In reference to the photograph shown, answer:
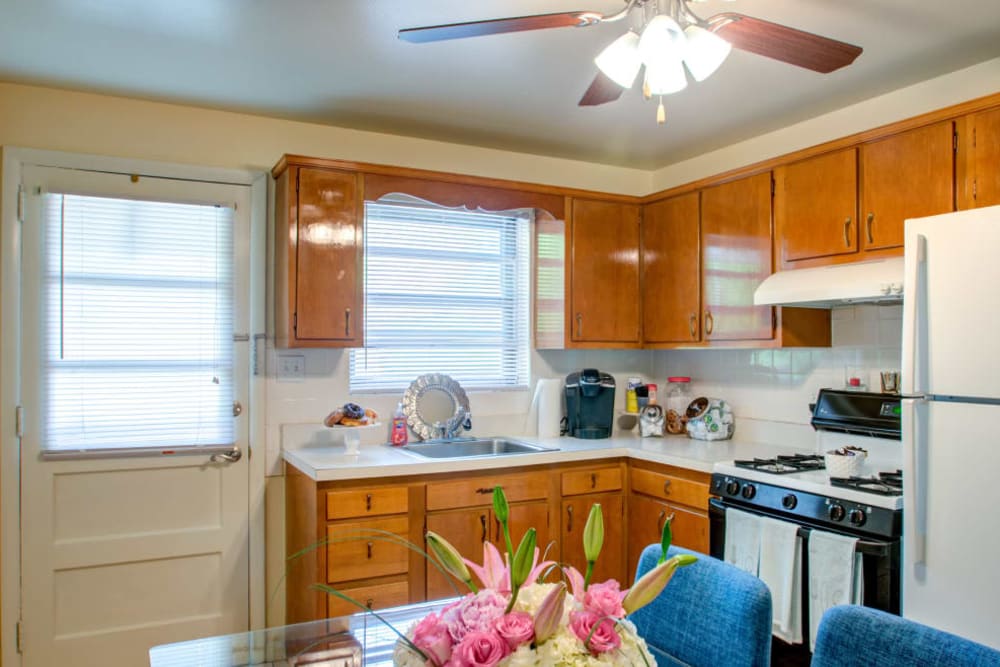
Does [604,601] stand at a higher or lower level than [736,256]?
lower

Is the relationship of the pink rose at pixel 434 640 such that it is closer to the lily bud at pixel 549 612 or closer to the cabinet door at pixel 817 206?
the lily bud at pixel 549 612

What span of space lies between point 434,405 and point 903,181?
2.21m

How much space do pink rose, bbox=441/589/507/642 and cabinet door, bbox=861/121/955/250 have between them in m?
2.28

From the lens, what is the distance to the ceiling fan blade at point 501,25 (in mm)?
1688

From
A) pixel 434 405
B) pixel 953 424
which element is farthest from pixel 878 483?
pixel 434 405

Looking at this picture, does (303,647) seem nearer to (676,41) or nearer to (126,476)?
→ (676,41)

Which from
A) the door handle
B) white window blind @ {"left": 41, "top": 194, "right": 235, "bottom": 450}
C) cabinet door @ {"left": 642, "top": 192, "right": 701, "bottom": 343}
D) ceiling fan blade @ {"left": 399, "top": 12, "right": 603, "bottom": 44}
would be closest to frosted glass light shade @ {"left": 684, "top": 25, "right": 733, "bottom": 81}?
ceiling fan blade @ {"left": 399, "top": 12, "right": 603, "bottom": 44}

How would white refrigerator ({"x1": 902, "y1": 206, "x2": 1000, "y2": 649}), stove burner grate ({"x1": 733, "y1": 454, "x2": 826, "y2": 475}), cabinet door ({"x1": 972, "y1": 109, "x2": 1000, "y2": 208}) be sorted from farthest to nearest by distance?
stove burner grate ({"x1": 733, "y1": 454, "x2": 826, "y2": 475}), cabinet door ({"x1": 972, "y1": 109, "x2": 1000, "y2": 208}), white refrigerator ({"x1": 902, "y1": 206, "x2": 1000, "y2": 649})

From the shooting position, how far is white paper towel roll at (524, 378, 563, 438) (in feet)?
12.1

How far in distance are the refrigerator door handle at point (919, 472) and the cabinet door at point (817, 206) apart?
0.91 meters

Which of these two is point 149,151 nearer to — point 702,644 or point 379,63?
point 379,63

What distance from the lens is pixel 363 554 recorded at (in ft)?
8.93

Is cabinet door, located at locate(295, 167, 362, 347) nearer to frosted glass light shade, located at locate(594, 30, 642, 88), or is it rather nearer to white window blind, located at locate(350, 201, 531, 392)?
white window blind, located at locate(350, 201, 531, 392)

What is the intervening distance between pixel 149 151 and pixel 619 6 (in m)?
2.05
